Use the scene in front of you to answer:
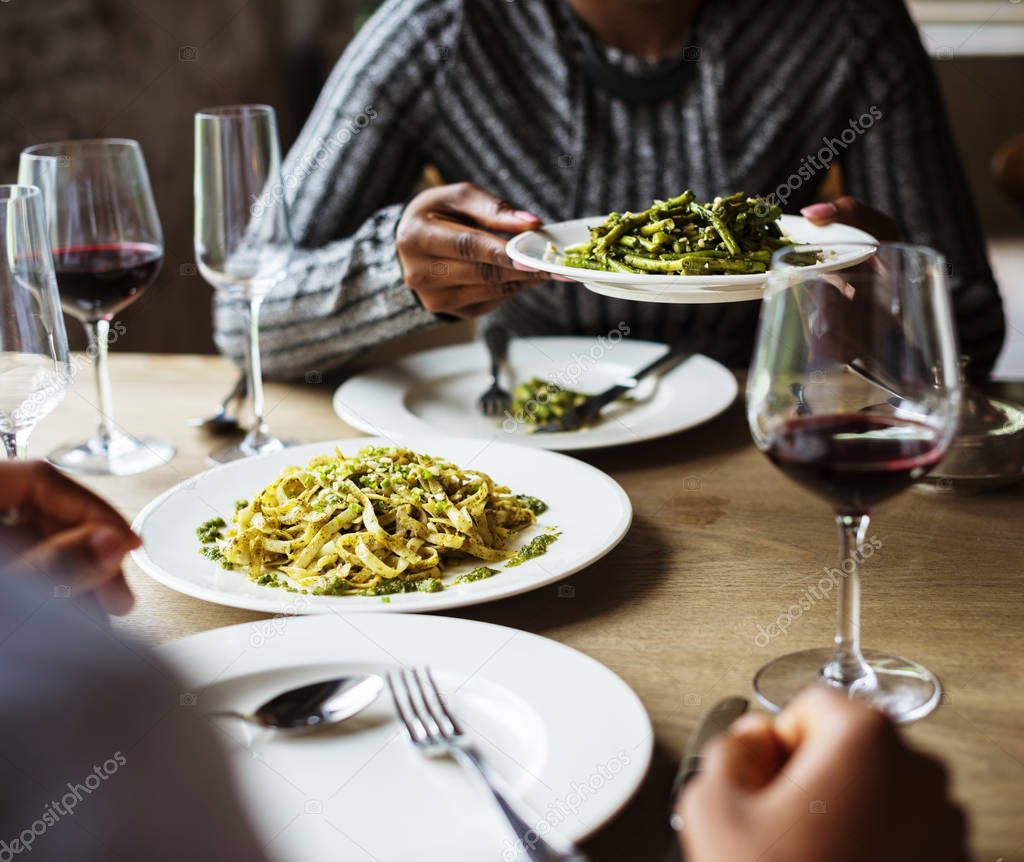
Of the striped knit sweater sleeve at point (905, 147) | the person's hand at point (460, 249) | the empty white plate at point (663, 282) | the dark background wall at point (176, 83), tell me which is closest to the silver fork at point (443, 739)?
the empty white plate at point (663, 282)

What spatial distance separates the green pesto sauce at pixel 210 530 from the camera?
1.06 m

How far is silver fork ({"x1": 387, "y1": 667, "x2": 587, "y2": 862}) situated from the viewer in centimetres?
59

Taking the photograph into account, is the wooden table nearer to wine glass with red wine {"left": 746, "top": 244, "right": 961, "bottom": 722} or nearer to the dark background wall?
wine glass with red wine {"left": 746, "top": 244, "right": 961, "bottom": 722}

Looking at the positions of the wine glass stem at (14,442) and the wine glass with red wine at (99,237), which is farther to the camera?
the wine glass with red wine at (99,237)

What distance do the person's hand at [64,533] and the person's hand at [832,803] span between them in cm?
43

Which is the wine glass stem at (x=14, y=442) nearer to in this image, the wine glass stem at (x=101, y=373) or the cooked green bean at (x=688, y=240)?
the wine glass stem at (x=101, y=373)

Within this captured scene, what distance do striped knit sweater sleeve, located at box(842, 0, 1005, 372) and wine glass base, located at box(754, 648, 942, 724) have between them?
4.10ft

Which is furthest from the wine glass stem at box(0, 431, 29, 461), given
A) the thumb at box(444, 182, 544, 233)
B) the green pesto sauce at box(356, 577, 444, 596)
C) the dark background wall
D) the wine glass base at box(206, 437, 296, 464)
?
the dark background wall

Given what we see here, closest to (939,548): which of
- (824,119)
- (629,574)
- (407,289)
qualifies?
(629,574)

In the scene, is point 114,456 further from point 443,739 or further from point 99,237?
point 443,739

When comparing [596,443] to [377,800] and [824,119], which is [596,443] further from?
[824,119]

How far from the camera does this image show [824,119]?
207 centimetres


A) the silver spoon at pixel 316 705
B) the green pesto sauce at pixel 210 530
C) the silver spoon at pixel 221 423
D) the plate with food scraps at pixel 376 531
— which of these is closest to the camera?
the silver spoon at pixel 316 705

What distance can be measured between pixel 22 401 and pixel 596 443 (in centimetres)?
61
